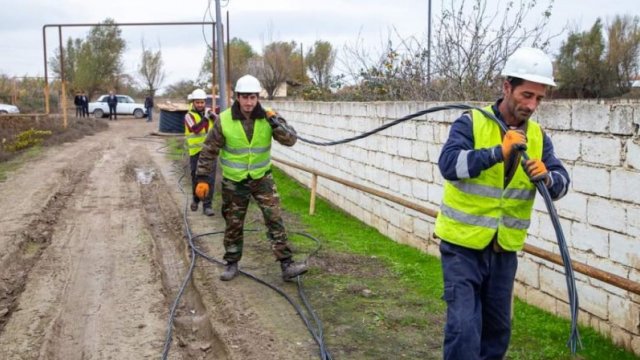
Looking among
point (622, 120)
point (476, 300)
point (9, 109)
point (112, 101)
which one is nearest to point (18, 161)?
point (622, 120)

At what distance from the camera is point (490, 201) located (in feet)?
11.6

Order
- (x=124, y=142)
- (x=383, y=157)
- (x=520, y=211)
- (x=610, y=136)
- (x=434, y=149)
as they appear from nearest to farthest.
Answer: (x=520, y=211) < (x=610, y=136) < (x=434, y=149) < (x=383, y=157) < (x=124, y=142)

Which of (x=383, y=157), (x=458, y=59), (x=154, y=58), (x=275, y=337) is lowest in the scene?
(x=275, y=337)

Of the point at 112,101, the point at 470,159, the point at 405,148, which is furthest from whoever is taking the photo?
the point at 112,101

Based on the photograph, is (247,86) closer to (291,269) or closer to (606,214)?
(291,269)

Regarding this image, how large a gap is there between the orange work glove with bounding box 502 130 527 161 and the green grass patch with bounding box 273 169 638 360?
77.1 inches

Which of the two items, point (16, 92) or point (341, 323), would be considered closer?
point (341, 323)

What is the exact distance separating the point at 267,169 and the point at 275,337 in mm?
1903

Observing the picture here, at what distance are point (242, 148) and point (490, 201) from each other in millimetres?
3296

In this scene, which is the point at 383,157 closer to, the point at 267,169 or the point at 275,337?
the point at 267,169

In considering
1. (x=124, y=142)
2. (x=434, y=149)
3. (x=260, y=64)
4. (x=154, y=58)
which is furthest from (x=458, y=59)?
(x=154, y=58)

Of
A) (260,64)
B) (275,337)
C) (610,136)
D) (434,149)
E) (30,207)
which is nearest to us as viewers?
(610,136)

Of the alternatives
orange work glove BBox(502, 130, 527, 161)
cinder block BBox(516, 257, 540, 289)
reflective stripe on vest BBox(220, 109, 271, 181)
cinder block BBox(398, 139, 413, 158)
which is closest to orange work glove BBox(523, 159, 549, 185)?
orange work glove BBox(502, 130, 527, 161)

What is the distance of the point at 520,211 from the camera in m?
3.63
